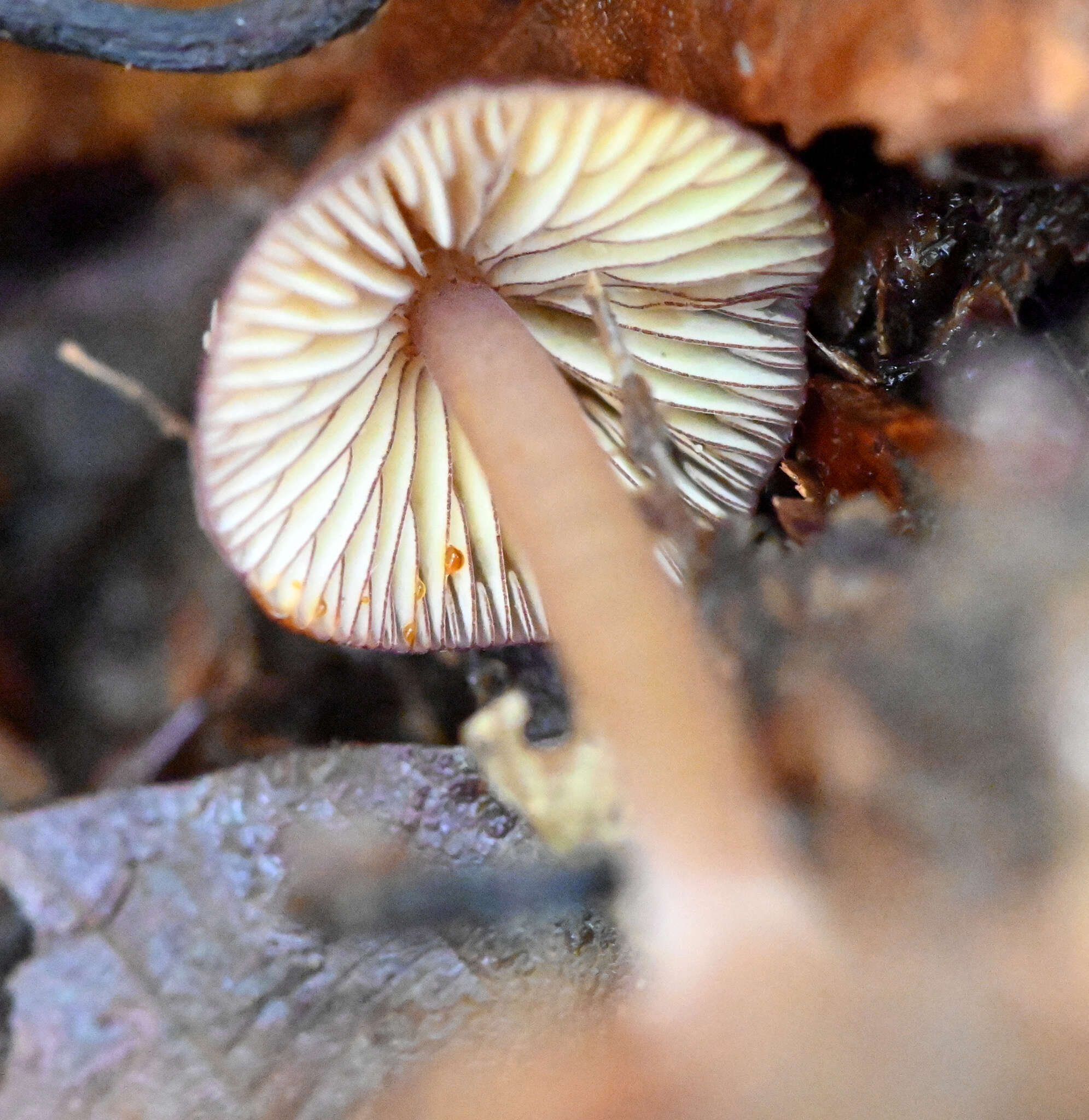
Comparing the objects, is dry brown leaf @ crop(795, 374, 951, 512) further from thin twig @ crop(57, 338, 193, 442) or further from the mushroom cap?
thin twig @ crop(57, 338, 193, 442)

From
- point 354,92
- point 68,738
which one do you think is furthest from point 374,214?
point 68,738

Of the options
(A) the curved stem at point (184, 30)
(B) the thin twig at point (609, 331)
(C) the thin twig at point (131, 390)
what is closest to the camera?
(B) the thin twig at point (609, 331)

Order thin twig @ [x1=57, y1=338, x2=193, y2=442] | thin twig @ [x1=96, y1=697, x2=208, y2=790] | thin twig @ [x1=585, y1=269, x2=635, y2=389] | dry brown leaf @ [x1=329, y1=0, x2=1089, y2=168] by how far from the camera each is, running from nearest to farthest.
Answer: dry brown leaf @ [x1=329, y1=0, x2=1089, y2=168]
thin twig @ [x1=585, y1=269, x2=635, y2=389]
thin twig @ [x1=96, y1=697, x2=208, y2=790]
thin twig @ [x1=57, y1=338, x2=193, y2=442]

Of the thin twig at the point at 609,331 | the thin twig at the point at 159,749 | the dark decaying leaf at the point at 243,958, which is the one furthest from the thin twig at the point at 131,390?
the thin twig at the point at 609,331

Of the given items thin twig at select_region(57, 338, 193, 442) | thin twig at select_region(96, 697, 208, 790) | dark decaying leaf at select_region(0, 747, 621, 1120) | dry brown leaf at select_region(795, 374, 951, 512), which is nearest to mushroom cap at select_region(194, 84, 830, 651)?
dry brown leaf at select_region(795, 374, 951, 512)

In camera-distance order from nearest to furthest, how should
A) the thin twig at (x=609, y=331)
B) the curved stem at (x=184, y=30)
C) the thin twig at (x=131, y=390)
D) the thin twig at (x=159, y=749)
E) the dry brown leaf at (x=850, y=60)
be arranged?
the dry brown leaf at (x=850, y=60), the thin twig at (x=609, y=331), the curved stem at (x=184, y=30), the thin twig at (x=159, y=749), the thin twig at (x=131, y=390)

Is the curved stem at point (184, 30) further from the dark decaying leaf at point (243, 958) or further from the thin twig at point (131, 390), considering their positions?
the dark decaying leaf at point (243, 958)

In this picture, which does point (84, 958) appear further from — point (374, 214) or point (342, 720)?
point (374, 214)
